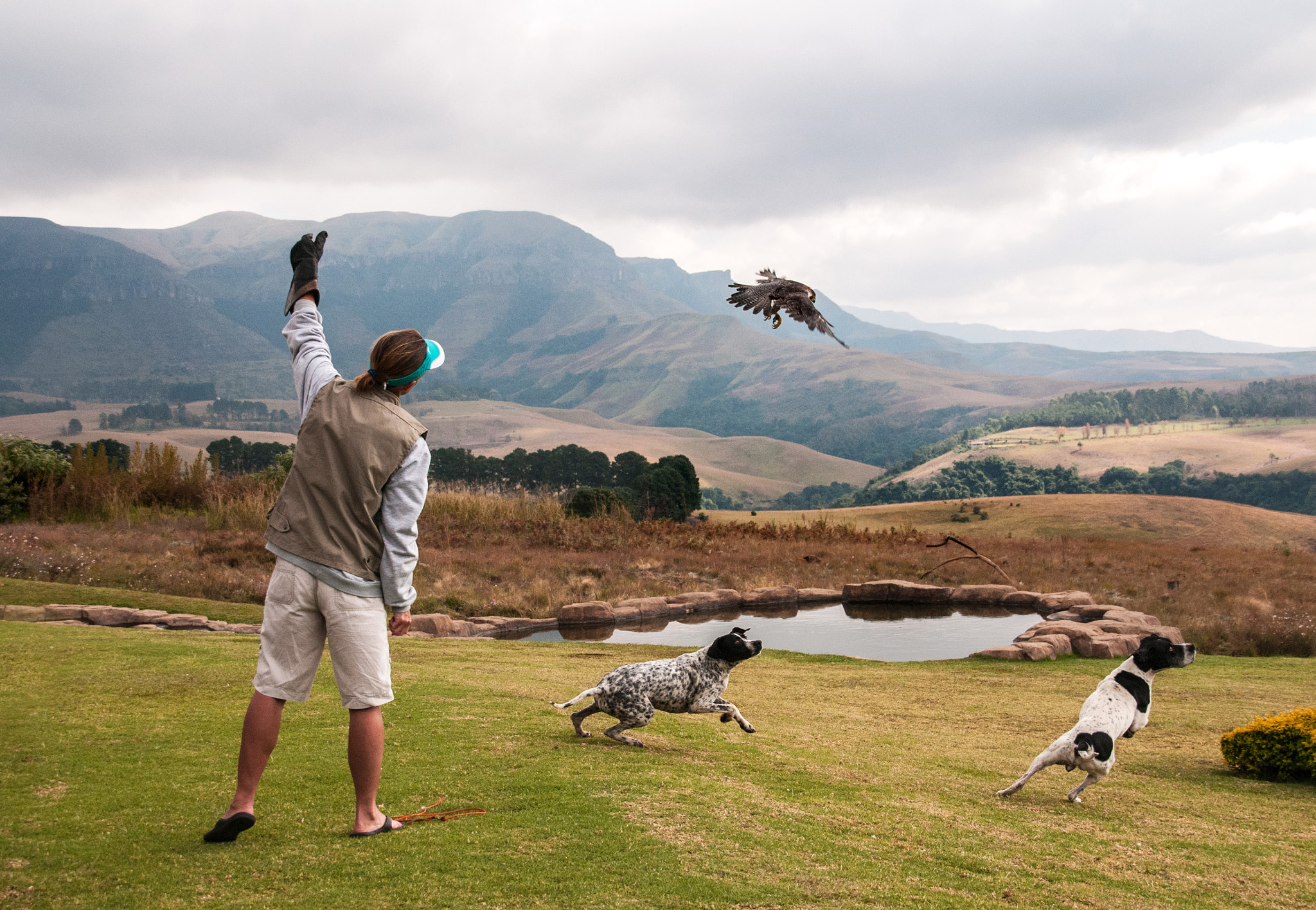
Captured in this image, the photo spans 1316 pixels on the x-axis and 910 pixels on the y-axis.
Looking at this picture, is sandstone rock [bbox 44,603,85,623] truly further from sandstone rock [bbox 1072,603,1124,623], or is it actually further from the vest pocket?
sandstone rock [bbox 1072,603,1124,623]

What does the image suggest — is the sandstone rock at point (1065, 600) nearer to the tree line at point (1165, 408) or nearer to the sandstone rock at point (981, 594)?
the sandstone rock at point (981, 594)

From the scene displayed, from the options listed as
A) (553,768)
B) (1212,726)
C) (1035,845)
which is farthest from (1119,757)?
(553,768)

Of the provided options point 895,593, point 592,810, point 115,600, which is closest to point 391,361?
point 592,810

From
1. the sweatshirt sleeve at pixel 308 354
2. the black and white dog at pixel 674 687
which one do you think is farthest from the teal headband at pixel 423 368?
the black and white dog at pixel 674 687

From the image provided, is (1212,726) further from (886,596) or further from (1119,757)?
(886,596)

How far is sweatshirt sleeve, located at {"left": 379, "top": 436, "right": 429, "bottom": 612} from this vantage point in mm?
3592

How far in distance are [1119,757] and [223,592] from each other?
14145 mm

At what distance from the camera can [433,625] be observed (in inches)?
530

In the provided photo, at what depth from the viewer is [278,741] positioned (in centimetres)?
512

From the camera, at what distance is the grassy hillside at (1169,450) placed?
9062 cm

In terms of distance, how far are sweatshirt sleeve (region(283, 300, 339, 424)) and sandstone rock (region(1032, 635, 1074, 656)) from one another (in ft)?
36.4

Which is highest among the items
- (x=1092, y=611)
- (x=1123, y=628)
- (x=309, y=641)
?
(x=309, y=641)

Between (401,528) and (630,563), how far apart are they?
16.5 m

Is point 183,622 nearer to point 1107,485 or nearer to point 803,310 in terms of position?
point 803,310
